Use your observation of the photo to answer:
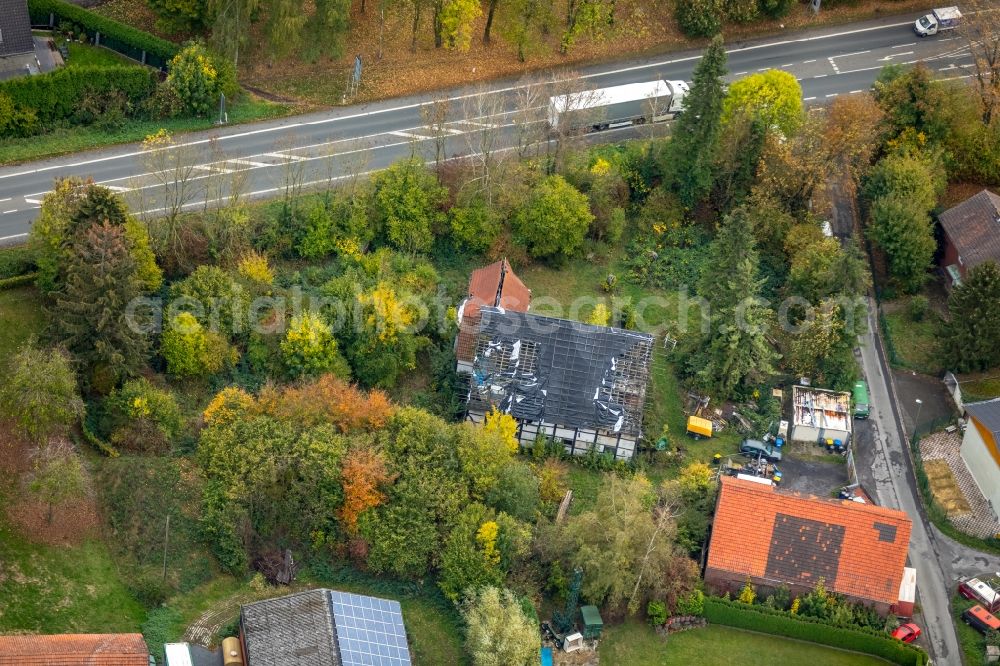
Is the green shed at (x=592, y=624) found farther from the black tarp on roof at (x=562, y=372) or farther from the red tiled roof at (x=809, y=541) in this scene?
the black tarp on roof at (x=562, y=372)

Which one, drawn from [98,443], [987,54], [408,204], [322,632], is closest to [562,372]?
[408,204]

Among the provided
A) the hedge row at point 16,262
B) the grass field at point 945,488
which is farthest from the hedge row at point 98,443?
the grass field at point 945,488

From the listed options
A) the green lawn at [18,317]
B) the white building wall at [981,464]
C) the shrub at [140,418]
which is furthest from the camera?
the green lawn at [18,317]

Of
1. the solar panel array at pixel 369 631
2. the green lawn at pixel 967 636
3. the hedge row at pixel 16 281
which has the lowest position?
the green lawn at pixel 967 636

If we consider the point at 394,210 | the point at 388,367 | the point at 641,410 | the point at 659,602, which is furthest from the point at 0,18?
the point at 659,602

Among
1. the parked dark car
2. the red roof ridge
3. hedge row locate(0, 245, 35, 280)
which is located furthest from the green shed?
hedge row locate(0, 245, 35, 280)

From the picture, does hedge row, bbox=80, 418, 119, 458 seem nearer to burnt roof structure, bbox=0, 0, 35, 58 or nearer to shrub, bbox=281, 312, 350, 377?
shrub, bbox=281, 312, 350, 377
